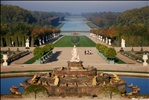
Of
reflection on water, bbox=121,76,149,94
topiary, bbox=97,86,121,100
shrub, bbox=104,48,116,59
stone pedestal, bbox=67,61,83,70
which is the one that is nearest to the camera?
topiary, bbox=97,86,121,100

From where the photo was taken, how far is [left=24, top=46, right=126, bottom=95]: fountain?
69.6ft

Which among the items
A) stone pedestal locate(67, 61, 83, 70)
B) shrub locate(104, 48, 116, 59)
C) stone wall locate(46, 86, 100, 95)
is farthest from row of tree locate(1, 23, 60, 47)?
stone wall locate(46, 86, 100, 95)

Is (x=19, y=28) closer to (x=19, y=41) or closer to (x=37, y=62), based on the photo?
(x=19, y=41)

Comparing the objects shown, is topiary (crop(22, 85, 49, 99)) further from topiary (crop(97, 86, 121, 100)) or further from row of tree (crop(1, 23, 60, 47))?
row of tree (crop(1, 23, 60, 47))

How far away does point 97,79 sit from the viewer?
74.6ft

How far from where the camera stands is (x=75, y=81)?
22469 millimetres

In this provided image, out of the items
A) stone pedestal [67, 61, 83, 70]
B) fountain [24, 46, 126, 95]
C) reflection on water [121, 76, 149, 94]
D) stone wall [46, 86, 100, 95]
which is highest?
stone pedestal [67, 61, 83, 70]

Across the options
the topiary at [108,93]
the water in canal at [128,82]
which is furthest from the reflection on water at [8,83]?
the topiary at [108,93]

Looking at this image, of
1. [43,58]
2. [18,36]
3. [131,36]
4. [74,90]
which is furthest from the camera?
[18,36]

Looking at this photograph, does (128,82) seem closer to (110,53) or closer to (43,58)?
(110,53)

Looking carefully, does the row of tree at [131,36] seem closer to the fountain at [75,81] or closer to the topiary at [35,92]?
the fountain at [75,81]

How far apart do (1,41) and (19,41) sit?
9.14ft

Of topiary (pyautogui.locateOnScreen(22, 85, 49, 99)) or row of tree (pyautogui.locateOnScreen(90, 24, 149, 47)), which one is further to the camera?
row of tree (pyautogui.locateOnScreen(90, 24, 149, 47))

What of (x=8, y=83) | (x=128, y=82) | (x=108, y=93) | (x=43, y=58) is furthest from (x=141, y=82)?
(x=43, y=58)
